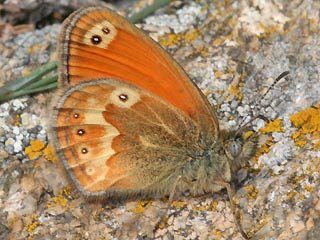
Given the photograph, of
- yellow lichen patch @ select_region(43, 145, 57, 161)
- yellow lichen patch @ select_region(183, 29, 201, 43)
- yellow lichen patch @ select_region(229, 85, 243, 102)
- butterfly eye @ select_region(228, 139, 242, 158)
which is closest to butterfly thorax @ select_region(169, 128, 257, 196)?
butterfly eye @ select_region(228, 139, 242, 158)

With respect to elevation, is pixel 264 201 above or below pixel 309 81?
below

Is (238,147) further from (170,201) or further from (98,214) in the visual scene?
(98,214)

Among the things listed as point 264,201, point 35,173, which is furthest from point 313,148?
point 35,173

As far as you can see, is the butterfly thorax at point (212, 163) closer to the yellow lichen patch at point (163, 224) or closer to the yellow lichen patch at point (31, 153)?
the yellow lichen patch at point (163, 224)

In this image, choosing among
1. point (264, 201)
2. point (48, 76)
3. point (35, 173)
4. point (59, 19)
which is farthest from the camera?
point (59, 19)

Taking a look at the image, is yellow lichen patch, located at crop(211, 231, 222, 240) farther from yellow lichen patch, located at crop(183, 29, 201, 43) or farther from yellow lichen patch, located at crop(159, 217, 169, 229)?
yellow lichen patch, located at crop(183, 29, 201, 43)

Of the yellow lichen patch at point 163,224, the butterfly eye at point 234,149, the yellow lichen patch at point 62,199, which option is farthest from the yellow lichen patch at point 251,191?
the yellow lichen patch at point 62,199

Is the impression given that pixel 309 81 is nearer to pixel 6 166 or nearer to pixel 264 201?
pixel 264 201
